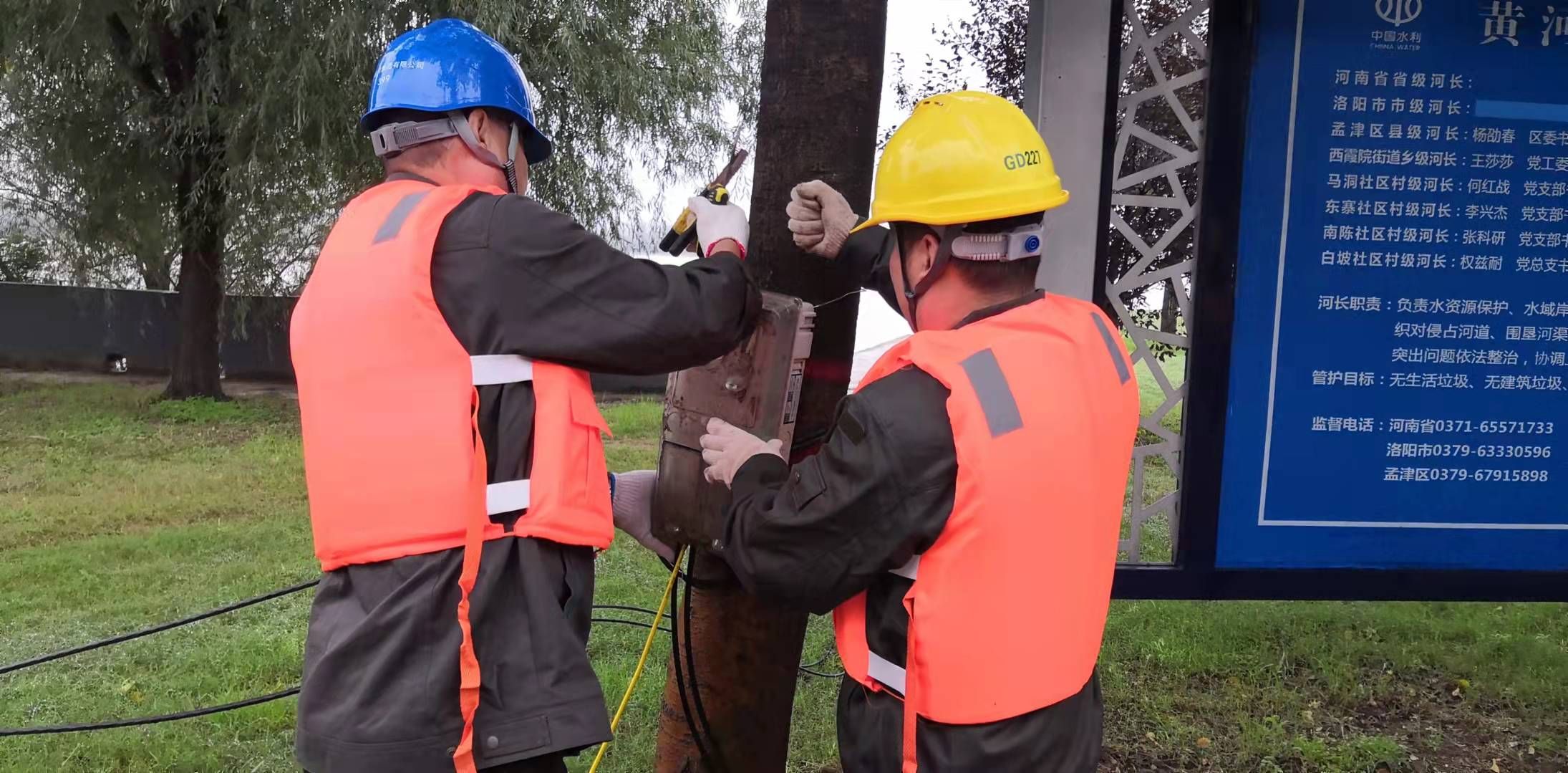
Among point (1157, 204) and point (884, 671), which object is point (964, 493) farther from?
point (1157, 204)

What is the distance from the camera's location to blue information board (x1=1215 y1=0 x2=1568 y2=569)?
354 cm

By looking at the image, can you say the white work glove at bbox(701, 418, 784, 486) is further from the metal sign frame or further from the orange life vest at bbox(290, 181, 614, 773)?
the metal sign frame

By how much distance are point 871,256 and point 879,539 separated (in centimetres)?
93

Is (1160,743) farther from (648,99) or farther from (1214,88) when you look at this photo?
(648,99)

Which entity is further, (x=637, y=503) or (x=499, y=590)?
(x=637, y=503)

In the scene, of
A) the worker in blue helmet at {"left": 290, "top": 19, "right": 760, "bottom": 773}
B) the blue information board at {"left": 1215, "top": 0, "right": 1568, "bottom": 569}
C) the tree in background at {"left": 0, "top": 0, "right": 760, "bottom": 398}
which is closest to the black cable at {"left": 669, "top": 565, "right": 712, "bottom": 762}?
the worker in blue helmet at {"left": 290, "top": 19, "right": 760, "bottom": 773}

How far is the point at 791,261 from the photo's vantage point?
8.74ft

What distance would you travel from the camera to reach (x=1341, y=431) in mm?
3691

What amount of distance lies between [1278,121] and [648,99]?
9515mm

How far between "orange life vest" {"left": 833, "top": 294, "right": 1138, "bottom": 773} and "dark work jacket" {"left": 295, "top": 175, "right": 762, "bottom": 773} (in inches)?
19.5

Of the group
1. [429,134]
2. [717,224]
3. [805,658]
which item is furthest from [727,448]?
[805,658]

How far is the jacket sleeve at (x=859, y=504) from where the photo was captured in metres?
1.77

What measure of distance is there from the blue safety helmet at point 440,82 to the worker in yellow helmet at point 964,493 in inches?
30.5

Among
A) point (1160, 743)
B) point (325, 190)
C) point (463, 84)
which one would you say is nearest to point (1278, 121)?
point (1160, 743)
